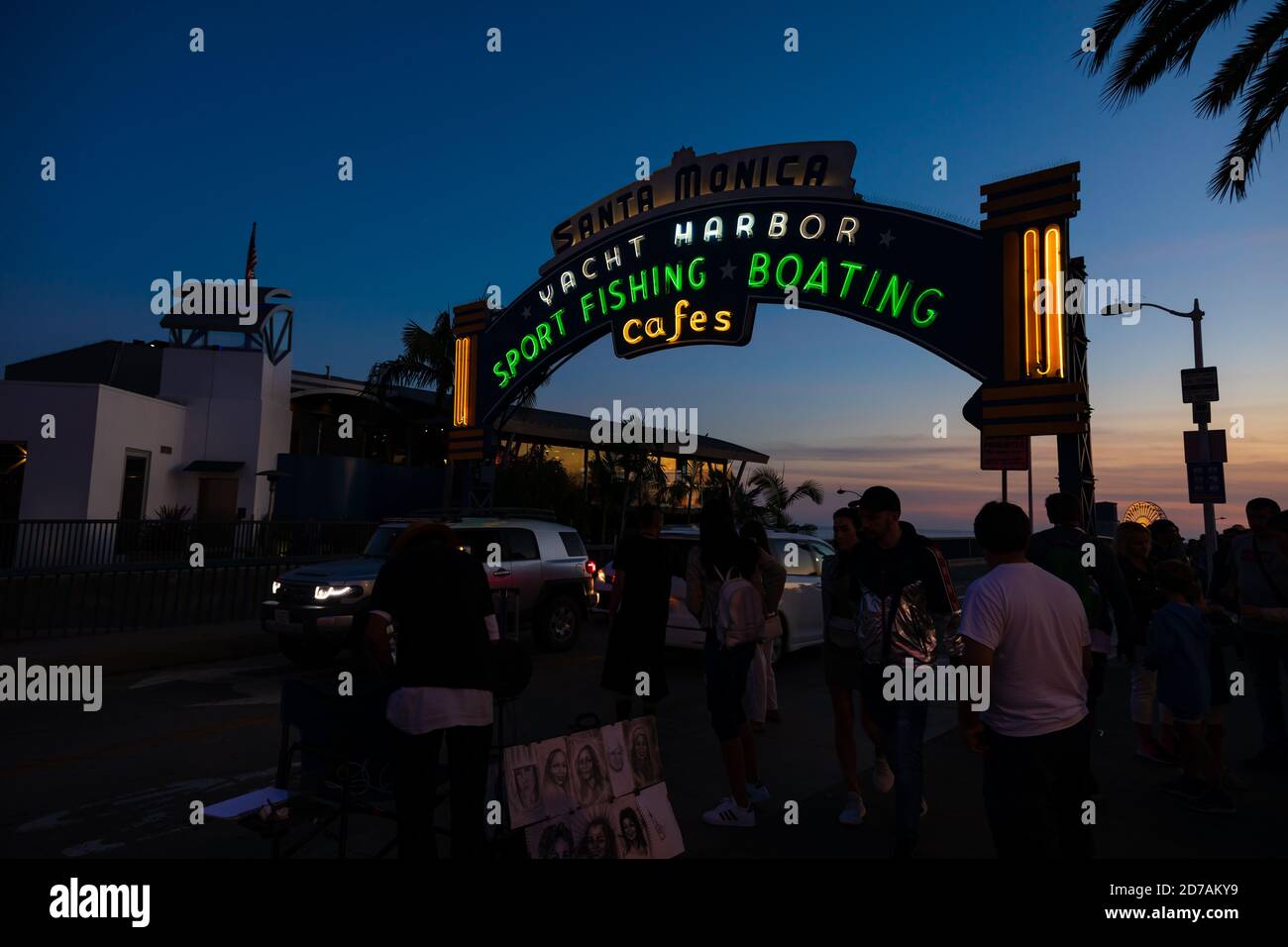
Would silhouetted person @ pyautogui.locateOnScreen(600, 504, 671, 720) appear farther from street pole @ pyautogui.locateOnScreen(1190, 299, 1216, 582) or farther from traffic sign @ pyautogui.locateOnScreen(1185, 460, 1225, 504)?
traffic sign @ pyautogui.locateOnScreen(1185, 460, 1225, 504)

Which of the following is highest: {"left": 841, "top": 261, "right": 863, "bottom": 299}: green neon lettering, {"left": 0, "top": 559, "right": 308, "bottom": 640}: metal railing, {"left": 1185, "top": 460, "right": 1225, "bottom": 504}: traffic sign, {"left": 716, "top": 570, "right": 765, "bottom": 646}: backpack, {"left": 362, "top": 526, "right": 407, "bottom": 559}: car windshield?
{"left": 841, "top": 261, "right": 863, "bottom": 299}: green neon lettering

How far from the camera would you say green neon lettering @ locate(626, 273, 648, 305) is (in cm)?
1655

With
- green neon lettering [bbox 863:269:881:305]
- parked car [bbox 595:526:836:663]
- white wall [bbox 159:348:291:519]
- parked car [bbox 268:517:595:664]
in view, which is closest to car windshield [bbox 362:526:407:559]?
parked car [bbox 268:517:595:664]

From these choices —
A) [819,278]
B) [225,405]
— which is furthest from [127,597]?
[225,405]

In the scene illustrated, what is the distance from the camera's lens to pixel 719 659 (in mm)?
5234

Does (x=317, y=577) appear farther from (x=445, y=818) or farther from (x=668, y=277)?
(x=668, y=277)

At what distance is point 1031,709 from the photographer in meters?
3.36

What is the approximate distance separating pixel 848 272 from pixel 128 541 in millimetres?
13729

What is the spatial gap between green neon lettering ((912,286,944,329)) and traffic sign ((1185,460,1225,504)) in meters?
8.91

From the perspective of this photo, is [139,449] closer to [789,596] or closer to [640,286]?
[640,286]

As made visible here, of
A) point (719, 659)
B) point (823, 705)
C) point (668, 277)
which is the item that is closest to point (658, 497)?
point (668, 277)

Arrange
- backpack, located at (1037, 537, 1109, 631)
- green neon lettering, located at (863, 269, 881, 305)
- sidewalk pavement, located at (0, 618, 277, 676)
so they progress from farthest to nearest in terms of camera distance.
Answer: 1. green neon lettering, located at (863, 269, 881, 305)
2. sidewalk pavement, located at (0, 618, 277, 676)
3. backpack, located at (1037, 537, 1109, 631)

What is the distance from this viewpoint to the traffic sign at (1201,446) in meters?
17.4
